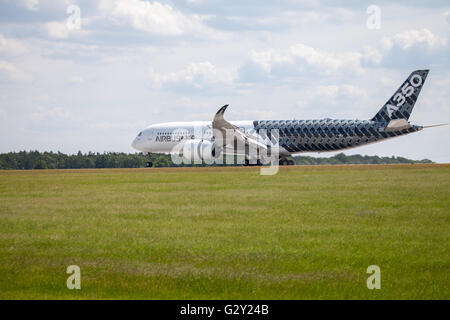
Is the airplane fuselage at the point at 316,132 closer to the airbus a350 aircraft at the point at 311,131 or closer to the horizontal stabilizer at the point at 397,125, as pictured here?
the airbus a350 aircraft at the point at 311,131

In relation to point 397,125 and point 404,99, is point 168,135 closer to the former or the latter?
point 397,125

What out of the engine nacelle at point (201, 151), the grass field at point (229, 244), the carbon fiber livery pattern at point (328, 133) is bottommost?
the grass field at point (229, 244)

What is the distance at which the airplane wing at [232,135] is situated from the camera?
49.7 meters

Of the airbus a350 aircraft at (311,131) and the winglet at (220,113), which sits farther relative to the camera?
the airbus a350 aircraft at (311,131)

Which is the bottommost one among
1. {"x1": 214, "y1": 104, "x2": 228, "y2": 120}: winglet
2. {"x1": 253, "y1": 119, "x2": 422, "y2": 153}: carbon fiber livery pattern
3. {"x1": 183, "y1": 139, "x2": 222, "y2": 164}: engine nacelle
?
{"x1": 183, "y1": 139, "x2": 222, "y2": 164}: engine nacelle

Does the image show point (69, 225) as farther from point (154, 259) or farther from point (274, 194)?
point (274, 194)

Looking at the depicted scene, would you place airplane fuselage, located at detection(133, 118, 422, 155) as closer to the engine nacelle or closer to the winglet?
the engine nacelle

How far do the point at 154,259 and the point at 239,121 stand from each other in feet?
137

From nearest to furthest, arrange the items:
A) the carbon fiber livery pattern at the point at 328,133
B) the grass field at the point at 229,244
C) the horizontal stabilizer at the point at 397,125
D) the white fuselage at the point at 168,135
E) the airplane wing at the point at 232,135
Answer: the grass field at the point at 229,244
the horizontal stabilizer at the point at 397,125
the carbon fiber livery pattern at the point at 328,133
the airplane wing at the point at 232,135
the white fuselage at the point at 168,135

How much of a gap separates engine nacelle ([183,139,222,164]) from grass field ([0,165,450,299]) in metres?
24.5

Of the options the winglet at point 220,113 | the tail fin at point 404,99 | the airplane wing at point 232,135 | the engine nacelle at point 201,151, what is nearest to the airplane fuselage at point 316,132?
the tail fin at point 404,99

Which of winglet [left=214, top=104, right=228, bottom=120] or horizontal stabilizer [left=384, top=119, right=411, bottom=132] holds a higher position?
winglet [left=214, top=104, right=228, bottom=120]

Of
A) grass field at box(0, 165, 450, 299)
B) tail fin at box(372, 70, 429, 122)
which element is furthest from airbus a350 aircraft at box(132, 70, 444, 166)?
grass field at box(0, 165, 450, 299)

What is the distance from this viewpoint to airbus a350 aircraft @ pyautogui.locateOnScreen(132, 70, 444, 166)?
48.3m
